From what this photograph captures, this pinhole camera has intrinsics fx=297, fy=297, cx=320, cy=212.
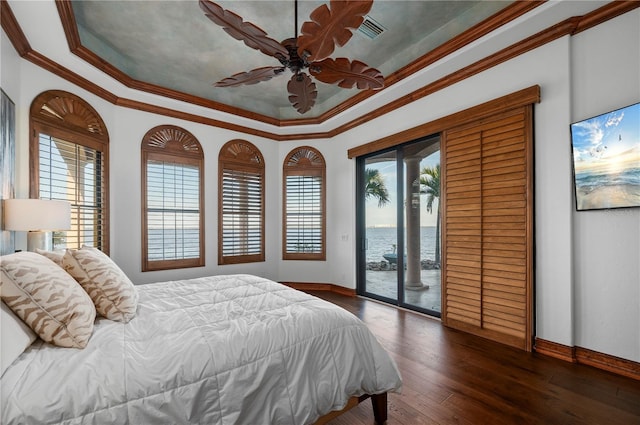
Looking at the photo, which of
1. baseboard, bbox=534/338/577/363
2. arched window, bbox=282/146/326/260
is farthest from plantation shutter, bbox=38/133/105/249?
baseboard, bbox=534/338/577/363

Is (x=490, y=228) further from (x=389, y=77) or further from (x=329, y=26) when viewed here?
(x=329, y=26)

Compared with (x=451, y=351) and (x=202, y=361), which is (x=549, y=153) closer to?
(x=451, y=351)

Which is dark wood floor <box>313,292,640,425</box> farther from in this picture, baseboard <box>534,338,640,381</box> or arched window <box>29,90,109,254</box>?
arched window <box>29,90,109,254</box>

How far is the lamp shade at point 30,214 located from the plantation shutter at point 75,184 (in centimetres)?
62

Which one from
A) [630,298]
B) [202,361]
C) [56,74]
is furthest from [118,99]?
[630,298]

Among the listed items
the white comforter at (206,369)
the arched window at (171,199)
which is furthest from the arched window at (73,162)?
the white comforter at (206,369)

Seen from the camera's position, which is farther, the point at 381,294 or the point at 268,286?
the point at 381,294

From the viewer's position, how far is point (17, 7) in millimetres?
2256

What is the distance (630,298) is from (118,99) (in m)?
5.68

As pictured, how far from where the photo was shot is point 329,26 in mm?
1832

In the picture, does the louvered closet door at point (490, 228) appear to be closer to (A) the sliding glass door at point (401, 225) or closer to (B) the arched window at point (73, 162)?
(A) the sliding glass door at point (401, 225)

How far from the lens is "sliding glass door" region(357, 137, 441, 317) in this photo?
12.6 feet

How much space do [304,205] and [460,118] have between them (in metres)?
2.97

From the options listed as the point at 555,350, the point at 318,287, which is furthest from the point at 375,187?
the point at 555,350
